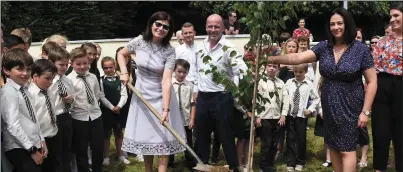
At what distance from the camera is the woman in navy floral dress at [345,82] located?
4.68 meters

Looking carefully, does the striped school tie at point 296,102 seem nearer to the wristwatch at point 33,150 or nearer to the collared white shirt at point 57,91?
the collared white shirt at point 57,91

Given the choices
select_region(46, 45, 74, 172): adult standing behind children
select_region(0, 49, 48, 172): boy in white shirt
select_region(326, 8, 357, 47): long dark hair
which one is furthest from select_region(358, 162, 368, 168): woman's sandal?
select_region(0, 49, 48, 172): boy in white shirt

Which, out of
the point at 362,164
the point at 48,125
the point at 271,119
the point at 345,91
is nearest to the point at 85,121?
the point at 48,125

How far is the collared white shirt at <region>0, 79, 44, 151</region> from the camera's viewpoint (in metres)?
4.30

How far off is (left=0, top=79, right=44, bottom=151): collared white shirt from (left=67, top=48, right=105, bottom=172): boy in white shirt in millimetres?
1137

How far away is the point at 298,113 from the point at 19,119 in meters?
3.44

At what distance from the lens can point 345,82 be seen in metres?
4.71

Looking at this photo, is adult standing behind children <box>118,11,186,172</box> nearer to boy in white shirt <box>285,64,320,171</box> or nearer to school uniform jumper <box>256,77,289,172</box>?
school uniform jumper <box>256,77,289,172</box>

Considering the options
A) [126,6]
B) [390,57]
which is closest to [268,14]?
[390,57]

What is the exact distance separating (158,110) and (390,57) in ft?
7.46

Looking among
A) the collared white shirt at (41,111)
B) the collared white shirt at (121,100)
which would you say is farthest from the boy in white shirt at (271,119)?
the collared white shirt at (41,111)

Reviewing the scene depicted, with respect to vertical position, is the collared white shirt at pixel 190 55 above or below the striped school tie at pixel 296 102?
above

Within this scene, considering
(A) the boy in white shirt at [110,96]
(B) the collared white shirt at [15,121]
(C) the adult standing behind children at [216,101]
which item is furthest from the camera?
(A) the boy in white shirt at [110,96]

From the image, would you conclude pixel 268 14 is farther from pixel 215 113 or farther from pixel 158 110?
pixel 215 113
